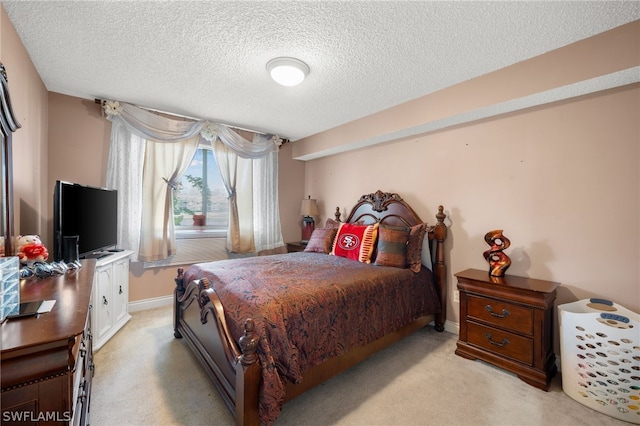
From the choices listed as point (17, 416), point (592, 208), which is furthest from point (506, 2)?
point (17, 416)

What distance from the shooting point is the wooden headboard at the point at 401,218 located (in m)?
2.80

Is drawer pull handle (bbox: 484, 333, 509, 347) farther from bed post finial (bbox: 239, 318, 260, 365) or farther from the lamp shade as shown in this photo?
the lamp shade

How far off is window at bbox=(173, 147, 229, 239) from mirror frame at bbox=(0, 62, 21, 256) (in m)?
2.03

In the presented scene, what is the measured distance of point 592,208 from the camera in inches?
79.6

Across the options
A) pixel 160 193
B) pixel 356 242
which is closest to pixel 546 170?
pixel 356 242

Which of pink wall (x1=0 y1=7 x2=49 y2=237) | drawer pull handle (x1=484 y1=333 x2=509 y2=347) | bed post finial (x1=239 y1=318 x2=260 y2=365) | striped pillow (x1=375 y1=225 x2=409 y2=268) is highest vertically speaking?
pink wall (x1=0 y1=7 x2=49 y2=237)

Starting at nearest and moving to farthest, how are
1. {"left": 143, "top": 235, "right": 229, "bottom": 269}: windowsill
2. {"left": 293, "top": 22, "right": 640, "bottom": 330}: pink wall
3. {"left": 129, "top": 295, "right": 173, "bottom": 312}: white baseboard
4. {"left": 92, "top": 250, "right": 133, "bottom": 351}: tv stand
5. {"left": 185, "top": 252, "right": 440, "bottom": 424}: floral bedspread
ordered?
{"left": 185, "top": 252, "right": 440, "bottom": 424}: floral bedspread → {"left": 293, "top": 22, "right": 640, "bottom": 330}: pink wall → {"left": 92, "top": 250, "right": 133, "bottom": 351}: tv stand → {"left": 129, "top": 295, "right": 173, "bottom": 312}: white baseboard → {"left": 143, "top": 235, "right": 229, "bottom": 269}: windowsill

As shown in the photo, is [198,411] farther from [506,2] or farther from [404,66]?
Result: [506,2]

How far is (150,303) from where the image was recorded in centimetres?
327

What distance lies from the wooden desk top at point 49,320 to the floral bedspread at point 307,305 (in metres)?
0.75

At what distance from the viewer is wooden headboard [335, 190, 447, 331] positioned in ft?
9.20

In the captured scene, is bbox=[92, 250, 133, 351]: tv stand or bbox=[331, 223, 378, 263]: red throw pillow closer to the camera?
bbox=[92, 250, 133, 351]: tv stand

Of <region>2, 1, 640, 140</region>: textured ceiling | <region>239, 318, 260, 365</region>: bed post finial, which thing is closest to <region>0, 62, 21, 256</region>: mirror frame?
<region>2, 1, 640, 140</region>: textured ceiling

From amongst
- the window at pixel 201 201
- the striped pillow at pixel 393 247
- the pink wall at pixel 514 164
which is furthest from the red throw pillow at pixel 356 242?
the window at pixel 201 201
